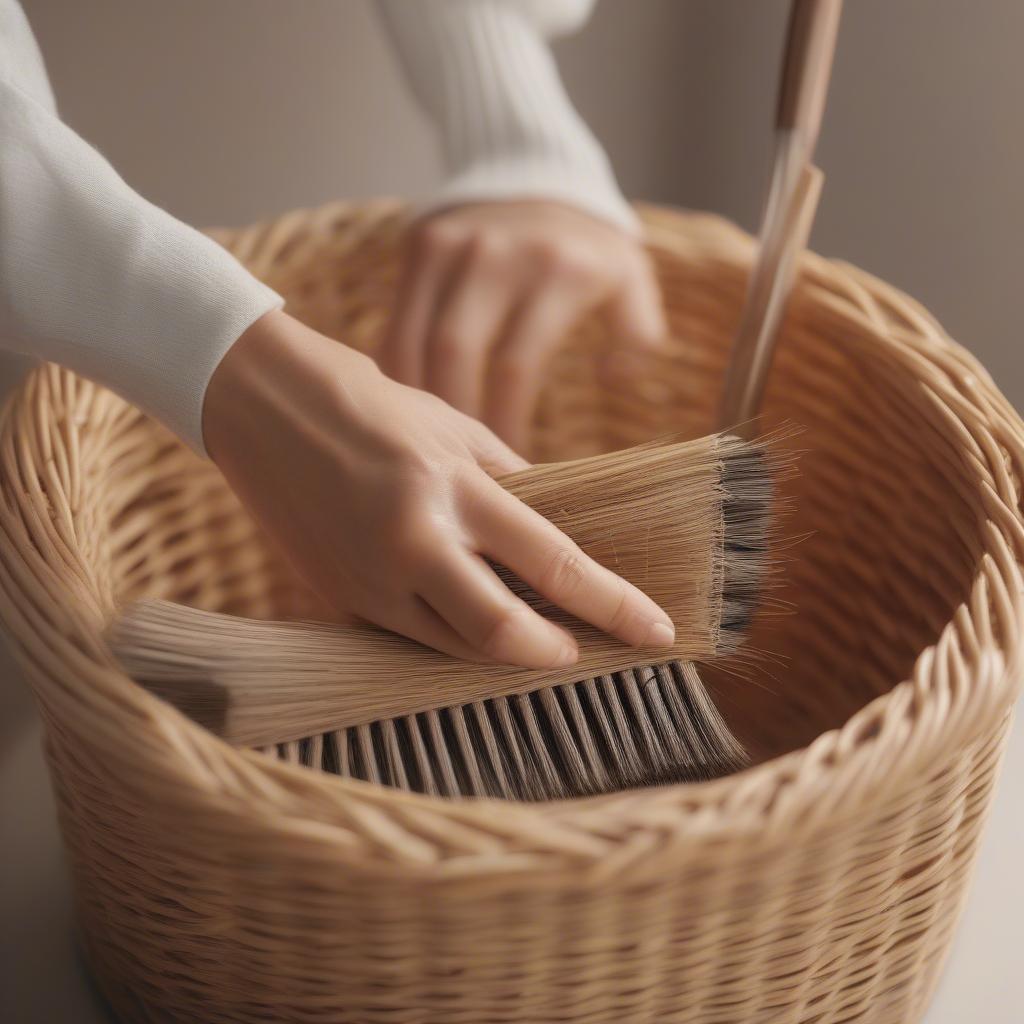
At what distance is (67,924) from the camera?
0.58 metres

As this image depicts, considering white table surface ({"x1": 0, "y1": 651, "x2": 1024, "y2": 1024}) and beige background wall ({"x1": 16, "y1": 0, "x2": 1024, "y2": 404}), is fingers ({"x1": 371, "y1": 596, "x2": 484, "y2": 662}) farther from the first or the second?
beige background wall ({"x1": 16, "y1": 0, "x2": 1024, "y2": 404})

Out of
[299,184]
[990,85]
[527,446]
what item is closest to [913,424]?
[527,446]

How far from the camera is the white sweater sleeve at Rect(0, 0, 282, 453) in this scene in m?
0.45

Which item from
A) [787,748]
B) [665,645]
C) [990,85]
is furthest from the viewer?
[990,85]

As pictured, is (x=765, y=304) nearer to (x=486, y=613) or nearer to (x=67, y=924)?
(x=486, y=613)

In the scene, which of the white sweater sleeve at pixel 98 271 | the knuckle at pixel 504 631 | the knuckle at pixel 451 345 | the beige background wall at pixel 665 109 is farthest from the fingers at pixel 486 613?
the beige background wall at pixel 665 109

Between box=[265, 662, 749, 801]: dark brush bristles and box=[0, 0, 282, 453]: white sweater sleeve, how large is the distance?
0.15 metres

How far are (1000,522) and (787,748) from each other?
0.83 ft

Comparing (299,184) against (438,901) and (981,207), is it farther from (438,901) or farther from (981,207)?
(438,901)

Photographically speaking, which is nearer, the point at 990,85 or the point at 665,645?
the point at 665,645

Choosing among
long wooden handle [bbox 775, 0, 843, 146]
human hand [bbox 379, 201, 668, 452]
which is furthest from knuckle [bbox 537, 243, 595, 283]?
long wooden handle [bbox 775, 0, 843, 146]

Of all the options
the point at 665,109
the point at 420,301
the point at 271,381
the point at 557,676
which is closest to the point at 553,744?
the point at 557,676

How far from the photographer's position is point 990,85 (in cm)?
82

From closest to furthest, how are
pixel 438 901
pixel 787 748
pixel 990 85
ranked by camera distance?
pixel 438 901 → pixel 787 748 → pixel 990 85
